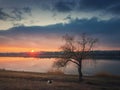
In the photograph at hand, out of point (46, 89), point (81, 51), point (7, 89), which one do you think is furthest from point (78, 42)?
point (7, 89)

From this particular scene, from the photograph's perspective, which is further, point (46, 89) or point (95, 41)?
point (95, 41)

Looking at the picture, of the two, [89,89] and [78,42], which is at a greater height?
[78,42]

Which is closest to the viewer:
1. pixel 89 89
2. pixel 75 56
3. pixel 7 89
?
pixel 7 89

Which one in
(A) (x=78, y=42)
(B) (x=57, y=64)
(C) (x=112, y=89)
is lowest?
(C) (x=112, y=89)

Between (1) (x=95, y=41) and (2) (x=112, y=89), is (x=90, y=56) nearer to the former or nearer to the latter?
(1) (x=95, y=41)

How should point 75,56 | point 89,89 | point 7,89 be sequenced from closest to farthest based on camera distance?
point 7,89
point 89,89
point 75,56

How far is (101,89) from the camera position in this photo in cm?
3962

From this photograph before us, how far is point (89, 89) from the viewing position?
3847cm

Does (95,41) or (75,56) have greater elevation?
(95,41)

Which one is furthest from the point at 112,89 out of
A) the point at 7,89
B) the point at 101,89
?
the point at 7,89

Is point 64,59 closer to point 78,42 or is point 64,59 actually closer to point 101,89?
point 78,42

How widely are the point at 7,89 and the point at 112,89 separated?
1787cm

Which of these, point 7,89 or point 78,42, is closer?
point 7,89

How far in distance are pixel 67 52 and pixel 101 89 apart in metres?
14.4
